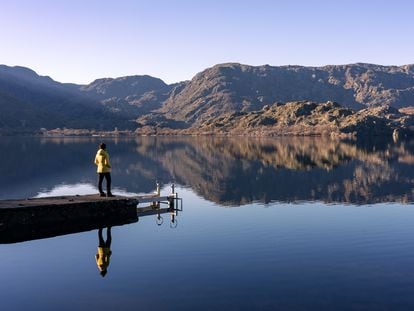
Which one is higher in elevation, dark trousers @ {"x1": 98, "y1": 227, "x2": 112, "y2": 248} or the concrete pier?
the concrete pier

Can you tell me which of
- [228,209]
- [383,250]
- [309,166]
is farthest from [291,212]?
[309,166]

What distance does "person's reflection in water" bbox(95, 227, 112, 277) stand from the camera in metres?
27.6

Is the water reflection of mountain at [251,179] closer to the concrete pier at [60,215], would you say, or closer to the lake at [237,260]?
the lake at [237,260]

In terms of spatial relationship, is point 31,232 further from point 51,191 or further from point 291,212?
point 51,191

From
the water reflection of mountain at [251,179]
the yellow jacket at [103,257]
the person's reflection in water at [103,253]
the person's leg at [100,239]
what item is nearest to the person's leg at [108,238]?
the person's reflection in water at [103,253]

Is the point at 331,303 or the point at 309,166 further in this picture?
the point at 309,166

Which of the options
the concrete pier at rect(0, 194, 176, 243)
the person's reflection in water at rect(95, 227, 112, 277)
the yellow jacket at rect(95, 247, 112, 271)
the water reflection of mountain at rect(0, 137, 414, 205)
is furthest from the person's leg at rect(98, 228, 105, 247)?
the water reflection of mountain at rect(0, 137, 414, 205)

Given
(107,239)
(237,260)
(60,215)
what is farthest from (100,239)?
(237,260)

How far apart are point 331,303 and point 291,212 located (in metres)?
27.4

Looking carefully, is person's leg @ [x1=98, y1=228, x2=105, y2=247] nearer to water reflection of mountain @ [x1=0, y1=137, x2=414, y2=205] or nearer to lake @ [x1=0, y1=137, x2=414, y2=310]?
lake @ [x1=0, y1=137, x2=414, y2=310]

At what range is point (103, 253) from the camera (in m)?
31.0

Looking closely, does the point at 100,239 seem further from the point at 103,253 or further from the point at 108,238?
the point at 103,253

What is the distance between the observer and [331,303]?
2156cm

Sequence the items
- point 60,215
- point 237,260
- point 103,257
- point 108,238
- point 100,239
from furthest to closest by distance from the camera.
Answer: point 60,215
point 108,238
point 100,239
point 103,257
point 237,260
